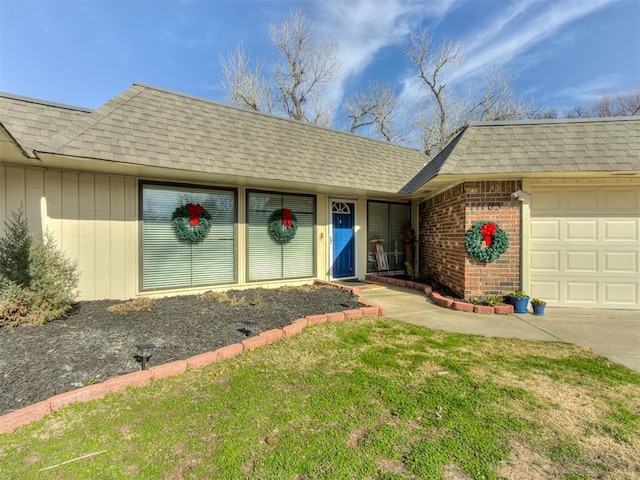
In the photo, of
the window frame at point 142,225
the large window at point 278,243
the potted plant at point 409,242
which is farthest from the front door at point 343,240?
the window frame at point 142,225

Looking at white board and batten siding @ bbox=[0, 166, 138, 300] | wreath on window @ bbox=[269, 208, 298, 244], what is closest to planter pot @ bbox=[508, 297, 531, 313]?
wreath on window @ bbox=[269, 208, 298, 244]

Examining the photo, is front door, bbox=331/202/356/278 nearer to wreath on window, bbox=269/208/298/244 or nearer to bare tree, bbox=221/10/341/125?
wreath on window, bbox=269/208/298/244

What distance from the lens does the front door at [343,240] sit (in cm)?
866

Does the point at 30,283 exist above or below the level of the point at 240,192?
below

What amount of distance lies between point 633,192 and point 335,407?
7098mm

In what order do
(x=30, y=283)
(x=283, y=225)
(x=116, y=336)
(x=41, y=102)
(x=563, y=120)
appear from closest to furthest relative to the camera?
(x=116, y=336) < (x=30, y=283) < (x=41, y=102) < (x=563, y=120) < (x=283, y=225)

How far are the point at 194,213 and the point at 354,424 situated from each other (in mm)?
5394

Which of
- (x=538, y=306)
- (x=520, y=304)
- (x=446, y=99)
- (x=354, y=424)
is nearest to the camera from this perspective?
(x=354, y=424)

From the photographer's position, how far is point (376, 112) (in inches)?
842

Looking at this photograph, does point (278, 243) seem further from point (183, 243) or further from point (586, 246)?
point (586, 246)

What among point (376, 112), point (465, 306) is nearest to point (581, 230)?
point (465, 306)

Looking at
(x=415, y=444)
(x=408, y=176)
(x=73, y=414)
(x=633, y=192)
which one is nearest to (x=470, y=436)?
(x=415, y=444)

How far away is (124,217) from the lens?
579 cm

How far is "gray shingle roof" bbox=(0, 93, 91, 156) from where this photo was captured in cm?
466
